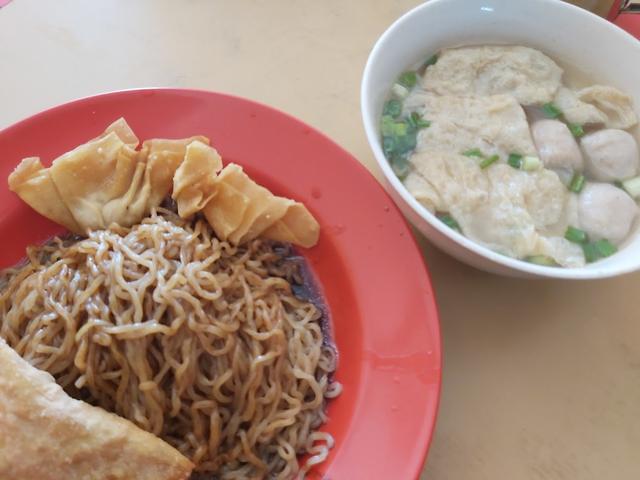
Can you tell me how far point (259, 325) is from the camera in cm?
139

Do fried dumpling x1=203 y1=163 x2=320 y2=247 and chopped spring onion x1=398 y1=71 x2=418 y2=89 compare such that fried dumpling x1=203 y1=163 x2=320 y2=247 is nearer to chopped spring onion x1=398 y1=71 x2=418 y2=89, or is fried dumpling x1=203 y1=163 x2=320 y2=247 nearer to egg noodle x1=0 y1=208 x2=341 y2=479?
egg noodle x1=0 y1=208 x2=341 y2=479

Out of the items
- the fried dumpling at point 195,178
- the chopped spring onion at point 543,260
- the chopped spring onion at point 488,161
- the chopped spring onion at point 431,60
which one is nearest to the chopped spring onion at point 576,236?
the chopped spring onion at point 543,260

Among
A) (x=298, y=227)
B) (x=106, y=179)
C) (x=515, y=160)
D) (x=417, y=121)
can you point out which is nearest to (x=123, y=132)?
(x=106, y=179)

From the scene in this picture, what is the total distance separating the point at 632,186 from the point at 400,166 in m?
0.58

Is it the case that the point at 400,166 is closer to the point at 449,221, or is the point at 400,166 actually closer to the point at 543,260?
the point at 449,221

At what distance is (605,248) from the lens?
55.0 inches

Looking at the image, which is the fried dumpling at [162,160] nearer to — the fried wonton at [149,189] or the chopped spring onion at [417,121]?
the fried wonton at [149,189]

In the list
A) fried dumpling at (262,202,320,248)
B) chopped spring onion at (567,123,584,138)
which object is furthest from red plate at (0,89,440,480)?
chopped spring onion at (567,123,584,138)

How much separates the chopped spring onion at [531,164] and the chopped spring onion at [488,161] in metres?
0.07

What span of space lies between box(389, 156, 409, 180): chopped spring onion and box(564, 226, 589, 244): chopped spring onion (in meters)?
0.41

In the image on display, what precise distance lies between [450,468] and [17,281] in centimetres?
109

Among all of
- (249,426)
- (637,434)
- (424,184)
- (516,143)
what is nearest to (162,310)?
(249,426)

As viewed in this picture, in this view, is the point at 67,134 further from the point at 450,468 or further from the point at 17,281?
the point at 450,468

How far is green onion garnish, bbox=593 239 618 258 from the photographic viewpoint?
1.39m
